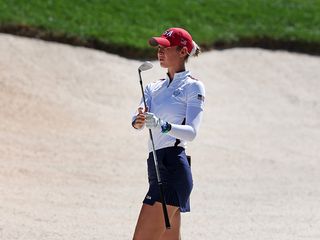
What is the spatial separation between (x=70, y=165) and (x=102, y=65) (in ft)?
18.7

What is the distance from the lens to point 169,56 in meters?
6.62

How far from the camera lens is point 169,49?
6594mm

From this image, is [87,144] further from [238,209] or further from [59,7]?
[59,7]

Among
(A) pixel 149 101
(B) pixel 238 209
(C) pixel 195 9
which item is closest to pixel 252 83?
(C) pixel 195 9

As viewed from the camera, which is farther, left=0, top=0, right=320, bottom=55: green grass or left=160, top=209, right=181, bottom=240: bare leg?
left=0, top=0, right=320, bottom=55: green grass

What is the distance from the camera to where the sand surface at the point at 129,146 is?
10.1 m

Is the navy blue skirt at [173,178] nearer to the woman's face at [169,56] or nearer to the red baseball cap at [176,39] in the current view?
the woman's face at [169,56]

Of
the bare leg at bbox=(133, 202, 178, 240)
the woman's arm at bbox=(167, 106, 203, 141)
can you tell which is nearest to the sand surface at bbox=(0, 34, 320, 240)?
the bare leg at bbox=(133, 202, 178, 240)

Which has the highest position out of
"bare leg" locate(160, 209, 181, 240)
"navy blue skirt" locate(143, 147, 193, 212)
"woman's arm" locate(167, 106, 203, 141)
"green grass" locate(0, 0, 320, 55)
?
"woman's arm" locate(167, 106, 203, 141)

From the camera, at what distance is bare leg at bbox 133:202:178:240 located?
21.2 ft

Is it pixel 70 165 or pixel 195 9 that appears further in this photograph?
pixel 195 9

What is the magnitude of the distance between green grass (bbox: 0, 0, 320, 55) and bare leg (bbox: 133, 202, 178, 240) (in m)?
12.8

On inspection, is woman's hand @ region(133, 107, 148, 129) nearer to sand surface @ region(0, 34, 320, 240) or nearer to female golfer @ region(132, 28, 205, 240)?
female golfer @ region(132, 28, 205, 240)

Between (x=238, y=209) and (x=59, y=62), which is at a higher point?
(x=238, y=209)
